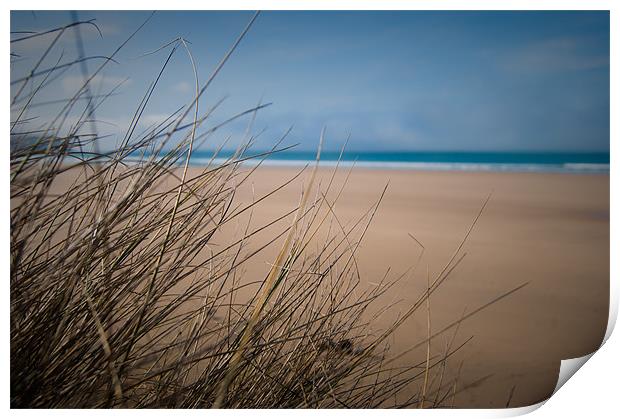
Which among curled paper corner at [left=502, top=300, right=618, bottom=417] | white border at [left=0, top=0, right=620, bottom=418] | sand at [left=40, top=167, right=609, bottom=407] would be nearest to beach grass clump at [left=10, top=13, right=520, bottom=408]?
sand at [left=40, top=167, right=609, bottom=407]

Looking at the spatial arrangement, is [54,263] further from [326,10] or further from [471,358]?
[471,358]

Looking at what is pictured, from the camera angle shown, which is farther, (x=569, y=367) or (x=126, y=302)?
(x=569, y=367)

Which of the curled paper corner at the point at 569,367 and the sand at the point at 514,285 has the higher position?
the sand at the point at 514,285

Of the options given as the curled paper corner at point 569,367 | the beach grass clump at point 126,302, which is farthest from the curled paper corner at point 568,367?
the beach grass clump at point 126,302

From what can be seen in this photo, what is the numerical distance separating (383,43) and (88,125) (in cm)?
99

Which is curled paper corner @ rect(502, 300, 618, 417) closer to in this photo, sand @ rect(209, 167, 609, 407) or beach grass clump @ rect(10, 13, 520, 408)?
sand @ rect(209, 167, 609, 407)

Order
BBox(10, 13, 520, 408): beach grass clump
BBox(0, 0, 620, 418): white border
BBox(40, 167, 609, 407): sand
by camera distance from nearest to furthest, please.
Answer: BBox(10, 13, 520, 408): beach grass clump
BBox(0, 0, 620, 418): white border
BBox(40, 167, 609, 407): sand

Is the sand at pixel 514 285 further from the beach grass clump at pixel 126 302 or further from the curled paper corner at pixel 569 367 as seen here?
the beach grass clump at pixel 126 302
